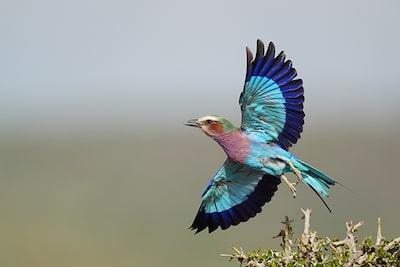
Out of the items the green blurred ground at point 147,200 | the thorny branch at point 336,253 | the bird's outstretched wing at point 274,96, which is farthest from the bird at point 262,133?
the green blurred ground at point 147,200

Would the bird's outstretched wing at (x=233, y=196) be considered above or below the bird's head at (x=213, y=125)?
below

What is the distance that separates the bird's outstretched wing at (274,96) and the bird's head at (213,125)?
0.16m

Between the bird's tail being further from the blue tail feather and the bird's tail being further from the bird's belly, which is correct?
the bird's belly

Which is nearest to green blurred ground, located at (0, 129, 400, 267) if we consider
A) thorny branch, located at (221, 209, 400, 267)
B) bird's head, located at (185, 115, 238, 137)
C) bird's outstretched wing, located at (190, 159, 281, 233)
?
bird's outstretched wing, located at (190, 159, 281, 233)

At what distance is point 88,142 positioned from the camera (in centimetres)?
7106

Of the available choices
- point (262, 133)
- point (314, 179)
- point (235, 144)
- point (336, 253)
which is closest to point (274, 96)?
point (262, 133)

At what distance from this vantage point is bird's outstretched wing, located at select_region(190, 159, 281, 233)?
890 centimetres

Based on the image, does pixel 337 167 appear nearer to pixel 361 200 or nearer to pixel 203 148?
pixel 361 200

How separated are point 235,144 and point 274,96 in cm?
54

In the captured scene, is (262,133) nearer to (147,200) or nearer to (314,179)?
(314,179)

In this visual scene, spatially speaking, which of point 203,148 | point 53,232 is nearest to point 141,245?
point 53,232

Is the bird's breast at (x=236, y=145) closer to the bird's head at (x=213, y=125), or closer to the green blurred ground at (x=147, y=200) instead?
the bird's head at (x=213, y=125)

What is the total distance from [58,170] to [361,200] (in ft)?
78.2

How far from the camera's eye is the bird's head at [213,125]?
28.9 feet
